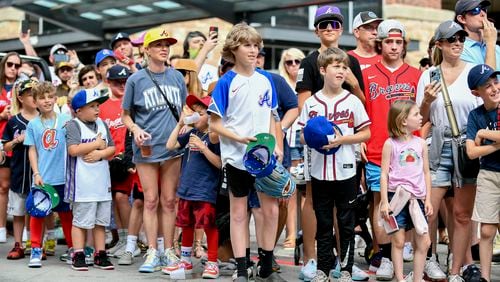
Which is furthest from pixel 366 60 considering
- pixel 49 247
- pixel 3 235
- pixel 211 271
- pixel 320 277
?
pixel 3 235

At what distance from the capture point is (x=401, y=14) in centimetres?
2272

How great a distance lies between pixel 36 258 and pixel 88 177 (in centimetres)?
93

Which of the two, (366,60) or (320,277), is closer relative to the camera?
(320,277)

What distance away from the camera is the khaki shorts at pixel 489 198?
719cm

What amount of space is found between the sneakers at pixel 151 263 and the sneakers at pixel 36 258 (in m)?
1.04

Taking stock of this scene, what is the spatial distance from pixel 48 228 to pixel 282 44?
12.0 m

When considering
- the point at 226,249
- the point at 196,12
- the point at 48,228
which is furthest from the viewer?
the point at 196,12

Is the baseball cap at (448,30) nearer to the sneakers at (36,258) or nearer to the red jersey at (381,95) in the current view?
the red jersey at (381,95)

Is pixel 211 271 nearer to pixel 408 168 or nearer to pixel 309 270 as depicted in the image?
pixel 309 270

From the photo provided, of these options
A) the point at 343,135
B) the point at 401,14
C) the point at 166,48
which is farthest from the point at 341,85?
the point at 401,14

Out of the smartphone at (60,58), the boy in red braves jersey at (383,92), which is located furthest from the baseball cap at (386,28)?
the smartphone at (60,58)

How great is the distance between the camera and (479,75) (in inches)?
283

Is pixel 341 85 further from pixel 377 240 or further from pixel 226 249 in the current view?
pixel 226 249

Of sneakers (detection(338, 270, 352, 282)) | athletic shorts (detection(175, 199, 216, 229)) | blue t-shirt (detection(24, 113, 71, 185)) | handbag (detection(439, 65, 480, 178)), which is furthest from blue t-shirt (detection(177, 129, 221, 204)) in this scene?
handbag (detection(439, 65, 480, 178))
